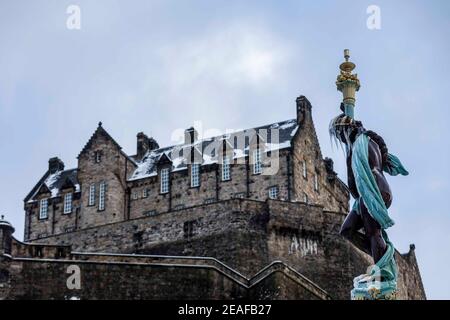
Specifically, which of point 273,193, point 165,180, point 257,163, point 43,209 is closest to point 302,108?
point 257,163

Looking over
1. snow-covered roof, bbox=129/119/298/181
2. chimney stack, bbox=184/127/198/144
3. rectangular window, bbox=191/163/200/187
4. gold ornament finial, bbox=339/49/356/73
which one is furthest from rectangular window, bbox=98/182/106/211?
gold ornament finial, bbox=339/49/356/73

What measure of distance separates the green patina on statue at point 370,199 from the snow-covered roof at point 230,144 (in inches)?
1882

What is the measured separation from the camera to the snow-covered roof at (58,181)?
70.6m

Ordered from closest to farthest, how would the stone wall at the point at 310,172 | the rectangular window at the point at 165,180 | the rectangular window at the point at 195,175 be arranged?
the stone wall at the point at 310,172 < the rectangular window at the point at 195,175 < the rectangular window at the point at 165,180

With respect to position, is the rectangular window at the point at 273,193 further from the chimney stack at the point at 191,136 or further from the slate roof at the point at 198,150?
the chimney stack at the point at 191,136

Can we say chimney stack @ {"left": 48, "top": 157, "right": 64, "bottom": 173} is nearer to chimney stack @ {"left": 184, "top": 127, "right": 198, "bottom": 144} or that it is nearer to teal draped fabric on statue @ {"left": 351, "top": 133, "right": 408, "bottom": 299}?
chimney stack @ {"left": 184, "top": 127, "right": 198, "bottom": 144}

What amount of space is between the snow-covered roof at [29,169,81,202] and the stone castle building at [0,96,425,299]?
Answer: 0.49 feet

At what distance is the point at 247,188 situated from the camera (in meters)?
62.8

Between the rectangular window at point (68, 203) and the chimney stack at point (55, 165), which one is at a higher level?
the chimney stack at point (55, 165)

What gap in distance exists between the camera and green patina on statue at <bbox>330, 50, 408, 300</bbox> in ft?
45.9

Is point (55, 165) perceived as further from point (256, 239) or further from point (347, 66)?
point (347, 66)

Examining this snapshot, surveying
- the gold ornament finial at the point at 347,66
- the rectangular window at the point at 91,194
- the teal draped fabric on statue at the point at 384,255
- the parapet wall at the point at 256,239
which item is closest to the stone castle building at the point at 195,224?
the parapet wall at the point at 256,239

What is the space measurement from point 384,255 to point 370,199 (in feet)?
2.53
